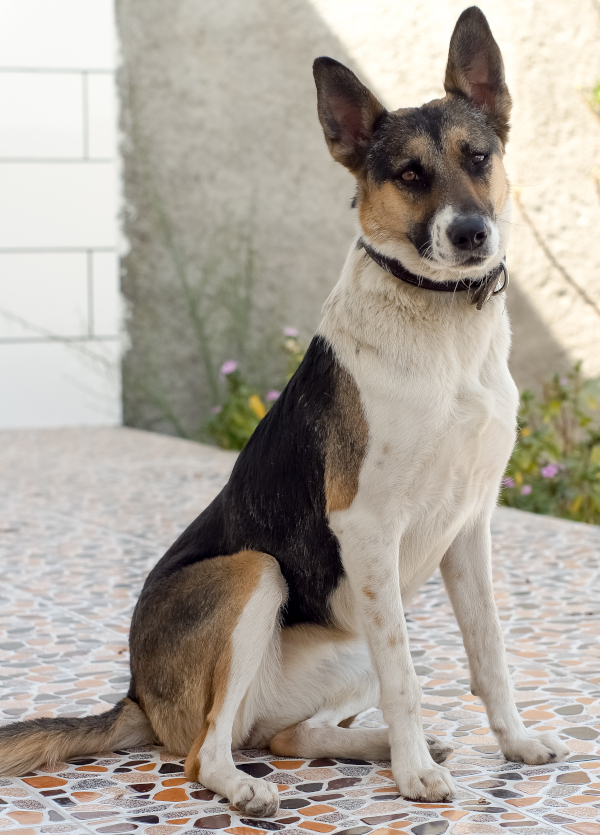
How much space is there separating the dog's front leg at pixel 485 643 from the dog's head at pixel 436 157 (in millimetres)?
622

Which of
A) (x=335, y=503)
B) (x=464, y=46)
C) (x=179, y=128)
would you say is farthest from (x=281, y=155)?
(x=335, y=503)

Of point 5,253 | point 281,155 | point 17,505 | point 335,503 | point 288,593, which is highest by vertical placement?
point 281,155

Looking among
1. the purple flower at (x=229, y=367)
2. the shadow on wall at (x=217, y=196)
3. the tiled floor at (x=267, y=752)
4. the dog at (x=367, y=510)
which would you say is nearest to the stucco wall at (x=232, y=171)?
the shadow on wall at (x=217, y=196)

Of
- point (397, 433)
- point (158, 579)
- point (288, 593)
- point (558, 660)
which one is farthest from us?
point (558, 660)

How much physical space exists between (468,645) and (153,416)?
5.97m

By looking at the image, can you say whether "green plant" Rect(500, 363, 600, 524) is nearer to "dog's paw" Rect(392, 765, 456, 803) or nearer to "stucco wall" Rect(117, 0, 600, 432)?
"stucco wall" Rect(117, 0, 600, 432)

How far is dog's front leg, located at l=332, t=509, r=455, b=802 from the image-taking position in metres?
1.94

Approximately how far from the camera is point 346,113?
2.20 m

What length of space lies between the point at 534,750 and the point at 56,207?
6795 millimetres

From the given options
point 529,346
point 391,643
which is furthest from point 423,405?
point 529,346

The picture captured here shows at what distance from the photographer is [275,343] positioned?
24.9 feet

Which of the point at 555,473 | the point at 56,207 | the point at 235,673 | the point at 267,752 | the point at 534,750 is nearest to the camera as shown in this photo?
the point at 235,673

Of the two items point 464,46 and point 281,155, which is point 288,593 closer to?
point 464,46

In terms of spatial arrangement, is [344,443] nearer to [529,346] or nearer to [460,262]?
[460,262]
